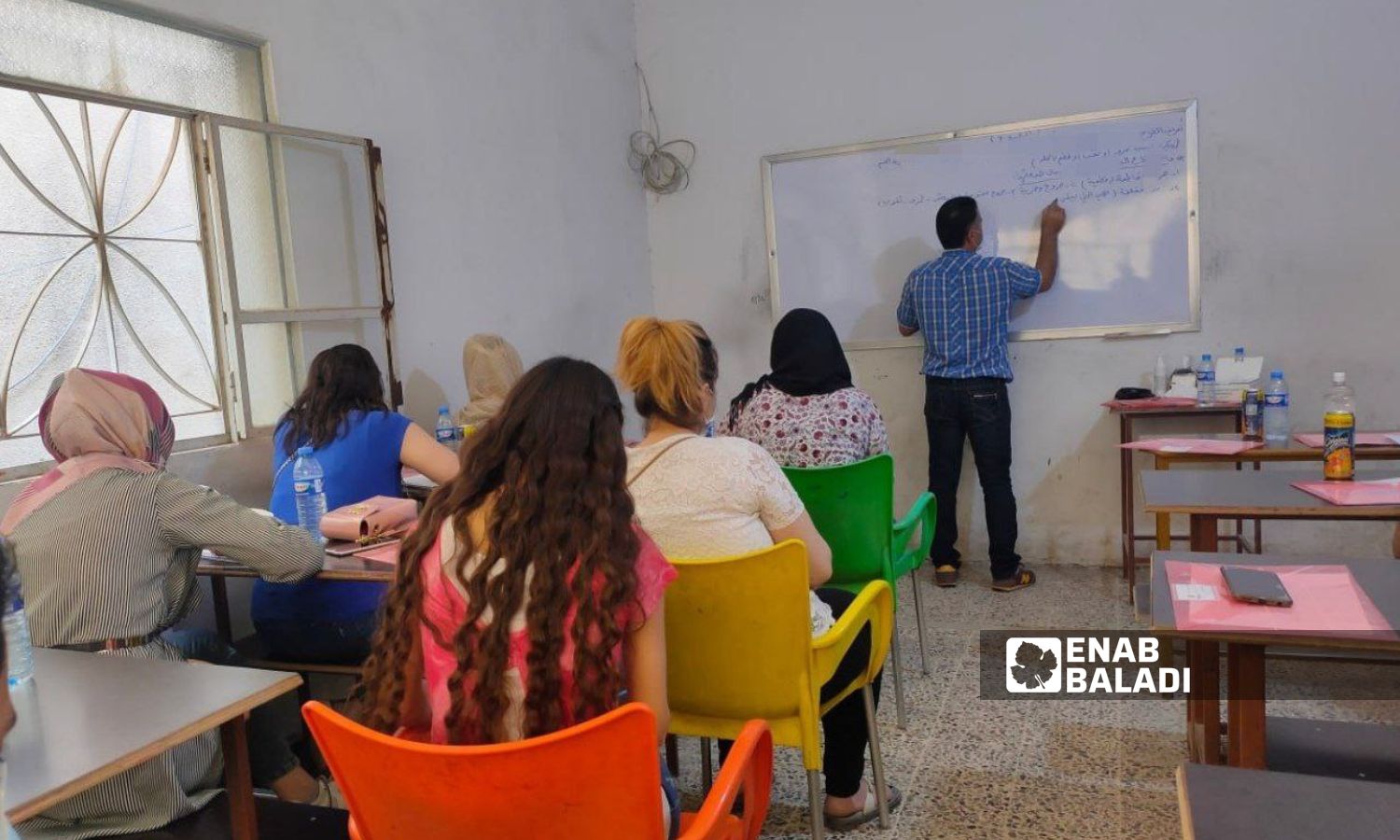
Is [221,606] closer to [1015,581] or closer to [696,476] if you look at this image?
[696,476]

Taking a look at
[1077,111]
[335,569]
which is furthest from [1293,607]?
[1077,111]

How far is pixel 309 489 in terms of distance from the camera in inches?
97.2

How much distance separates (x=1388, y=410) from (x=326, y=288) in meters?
4.05

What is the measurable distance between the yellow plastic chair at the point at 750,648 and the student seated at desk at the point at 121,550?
0.83 metres

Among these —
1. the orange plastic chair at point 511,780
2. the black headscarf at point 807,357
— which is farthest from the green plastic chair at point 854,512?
the orange plastic chair at point 511,780

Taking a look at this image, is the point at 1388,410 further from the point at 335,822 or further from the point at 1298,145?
the point at 335,822

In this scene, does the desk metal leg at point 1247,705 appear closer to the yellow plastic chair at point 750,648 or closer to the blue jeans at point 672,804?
the yellow plastic chair at point 750,648

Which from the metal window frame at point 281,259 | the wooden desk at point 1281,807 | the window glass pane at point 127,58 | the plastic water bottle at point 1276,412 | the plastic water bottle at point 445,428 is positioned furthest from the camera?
the plastic water bottle at point 445,428

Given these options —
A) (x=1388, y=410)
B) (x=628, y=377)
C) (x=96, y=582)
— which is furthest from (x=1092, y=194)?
(x=96, y=582)

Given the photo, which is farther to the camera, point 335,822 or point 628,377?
point 628,377

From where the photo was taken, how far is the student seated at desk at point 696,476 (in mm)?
1801

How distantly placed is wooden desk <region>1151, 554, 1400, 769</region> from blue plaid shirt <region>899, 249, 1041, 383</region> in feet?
7.60

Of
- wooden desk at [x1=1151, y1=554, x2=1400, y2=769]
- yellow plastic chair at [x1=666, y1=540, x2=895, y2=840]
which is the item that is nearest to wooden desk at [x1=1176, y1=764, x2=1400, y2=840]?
wooden desk at [x1=1151, y1=554, x2=1400, y2=769]

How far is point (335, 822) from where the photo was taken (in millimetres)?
1674
